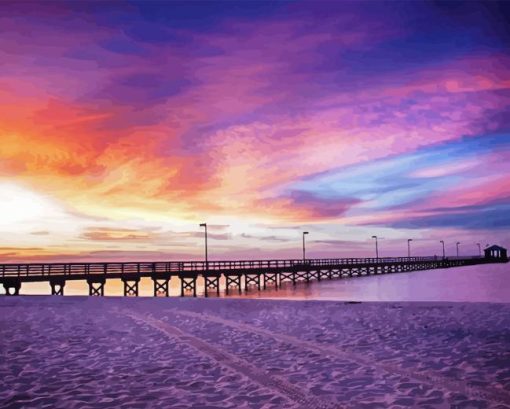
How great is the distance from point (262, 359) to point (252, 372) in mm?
1115

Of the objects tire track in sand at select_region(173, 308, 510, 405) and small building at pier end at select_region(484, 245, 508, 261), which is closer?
tire track in sand at select_region(173, 308, 510, 405)

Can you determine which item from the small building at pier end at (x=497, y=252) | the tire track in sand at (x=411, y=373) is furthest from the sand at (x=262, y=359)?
the small building at pier end at (x=497, y=252)

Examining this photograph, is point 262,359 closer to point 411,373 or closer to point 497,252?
point 411,373

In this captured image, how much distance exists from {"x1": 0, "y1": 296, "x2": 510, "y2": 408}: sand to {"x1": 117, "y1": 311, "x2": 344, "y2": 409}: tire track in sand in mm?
24

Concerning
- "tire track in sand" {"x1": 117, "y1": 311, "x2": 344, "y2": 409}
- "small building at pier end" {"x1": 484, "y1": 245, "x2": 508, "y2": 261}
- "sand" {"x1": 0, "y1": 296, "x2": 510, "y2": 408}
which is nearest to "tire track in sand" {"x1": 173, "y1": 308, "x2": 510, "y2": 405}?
"sand" {"x1": 0, "y1": 296, "x2": 510, "y2": 408}

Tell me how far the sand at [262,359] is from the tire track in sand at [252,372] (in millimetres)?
24

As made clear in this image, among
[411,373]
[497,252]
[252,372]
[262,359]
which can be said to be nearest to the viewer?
[411,373]

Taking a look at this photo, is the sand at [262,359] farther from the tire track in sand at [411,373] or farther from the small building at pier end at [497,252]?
the small building at pier end at [497,252]

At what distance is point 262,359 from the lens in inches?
368

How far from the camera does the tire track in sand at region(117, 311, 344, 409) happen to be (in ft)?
21.2

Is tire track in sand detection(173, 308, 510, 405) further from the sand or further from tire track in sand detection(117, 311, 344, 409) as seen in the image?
tire track in sand detection(117, 311, 344, 409)

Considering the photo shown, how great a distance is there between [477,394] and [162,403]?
4.16 metres

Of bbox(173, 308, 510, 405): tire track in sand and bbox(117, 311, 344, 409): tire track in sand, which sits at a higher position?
bbox(117, 311, 344, 409): tire track in sand

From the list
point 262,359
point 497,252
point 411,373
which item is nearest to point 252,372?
point 262,359
